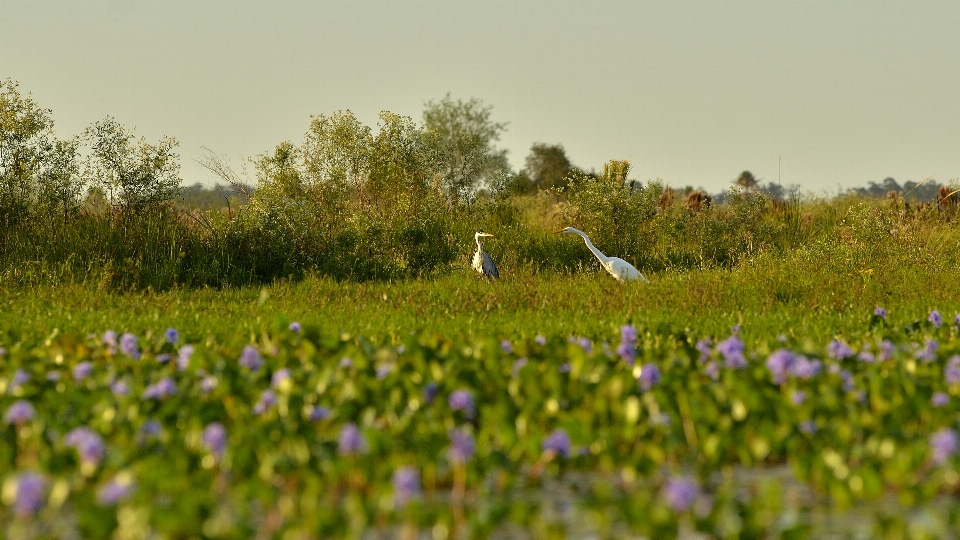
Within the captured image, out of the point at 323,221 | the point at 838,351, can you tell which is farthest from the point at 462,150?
the point at 838,351

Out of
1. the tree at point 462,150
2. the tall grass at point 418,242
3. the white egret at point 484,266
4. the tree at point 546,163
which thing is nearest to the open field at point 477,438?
the white egret at point 484,266

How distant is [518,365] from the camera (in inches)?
207

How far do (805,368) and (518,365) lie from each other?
1322 mm

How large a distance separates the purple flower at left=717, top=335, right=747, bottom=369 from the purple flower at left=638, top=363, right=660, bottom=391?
56cm

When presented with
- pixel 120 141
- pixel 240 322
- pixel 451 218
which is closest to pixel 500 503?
pixel 240 322

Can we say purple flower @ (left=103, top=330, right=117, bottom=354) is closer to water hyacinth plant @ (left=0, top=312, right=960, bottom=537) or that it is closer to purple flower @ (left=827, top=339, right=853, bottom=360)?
water hyacinth plant @ (left=0, top=312, right=960, bottom=537)

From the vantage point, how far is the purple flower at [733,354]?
523 centimetres

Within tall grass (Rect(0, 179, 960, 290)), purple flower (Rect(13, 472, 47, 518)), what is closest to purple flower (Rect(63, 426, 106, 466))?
purple flower (Rect(13, 472, 47, 518))

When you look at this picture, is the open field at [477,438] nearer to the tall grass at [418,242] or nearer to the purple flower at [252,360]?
the purple flower at [252,360]

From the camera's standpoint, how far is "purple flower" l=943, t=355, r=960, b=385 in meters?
4.94

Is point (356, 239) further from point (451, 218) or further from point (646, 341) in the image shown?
point (646, 341)

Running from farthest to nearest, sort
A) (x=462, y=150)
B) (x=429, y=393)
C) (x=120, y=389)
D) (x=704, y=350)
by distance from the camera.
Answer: (x=462, y=150) → (x=704, y=350) → (x=429, y=393) → (x=120, y=389)

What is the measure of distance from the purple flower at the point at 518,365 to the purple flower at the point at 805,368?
1220 millimetres

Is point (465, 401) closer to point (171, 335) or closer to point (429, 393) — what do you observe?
point (429, 393)
